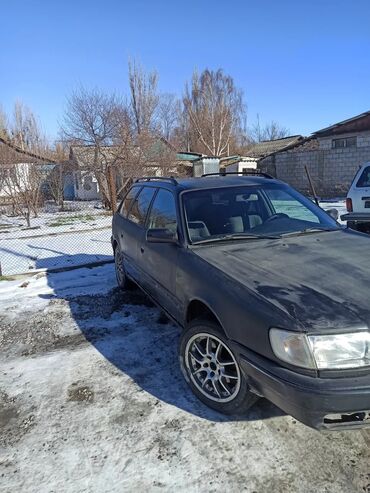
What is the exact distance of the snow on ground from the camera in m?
2.08

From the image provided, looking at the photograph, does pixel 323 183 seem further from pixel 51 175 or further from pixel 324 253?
pixel 324 253

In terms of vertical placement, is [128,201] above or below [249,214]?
above

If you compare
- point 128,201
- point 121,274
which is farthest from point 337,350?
point 121,274

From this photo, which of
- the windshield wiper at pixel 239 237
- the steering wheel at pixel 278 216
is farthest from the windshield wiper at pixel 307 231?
the steering wheel at pixel 278 216

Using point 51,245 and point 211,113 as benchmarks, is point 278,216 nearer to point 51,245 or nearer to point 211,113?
point 51,245

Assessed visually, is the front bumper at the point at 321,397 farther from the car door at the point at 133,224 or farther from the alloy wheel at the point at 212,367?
the car door at the point at 133,224

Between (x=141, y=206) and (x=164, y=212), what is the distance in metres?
0.81

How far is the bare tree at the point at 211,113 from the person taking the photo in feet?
143

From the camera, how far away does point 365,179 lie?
771cm

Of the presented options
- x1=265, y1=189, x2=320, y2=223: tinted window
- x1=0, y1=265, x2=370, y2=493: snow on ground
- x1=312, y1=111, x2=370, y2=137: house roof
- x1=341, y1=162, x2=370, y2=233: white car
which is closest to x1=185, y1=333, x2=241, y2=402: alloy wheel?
x1=0, y1=265, x2=370, y2=493: snow on ground

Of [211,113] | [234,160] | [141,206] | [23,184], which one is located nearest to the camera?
[141,206]

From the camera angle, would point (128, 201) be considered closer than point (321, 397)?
No

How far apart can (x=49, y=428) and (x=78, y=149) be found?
20.4 m

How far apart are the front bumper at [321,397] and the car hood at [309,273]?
270mm
